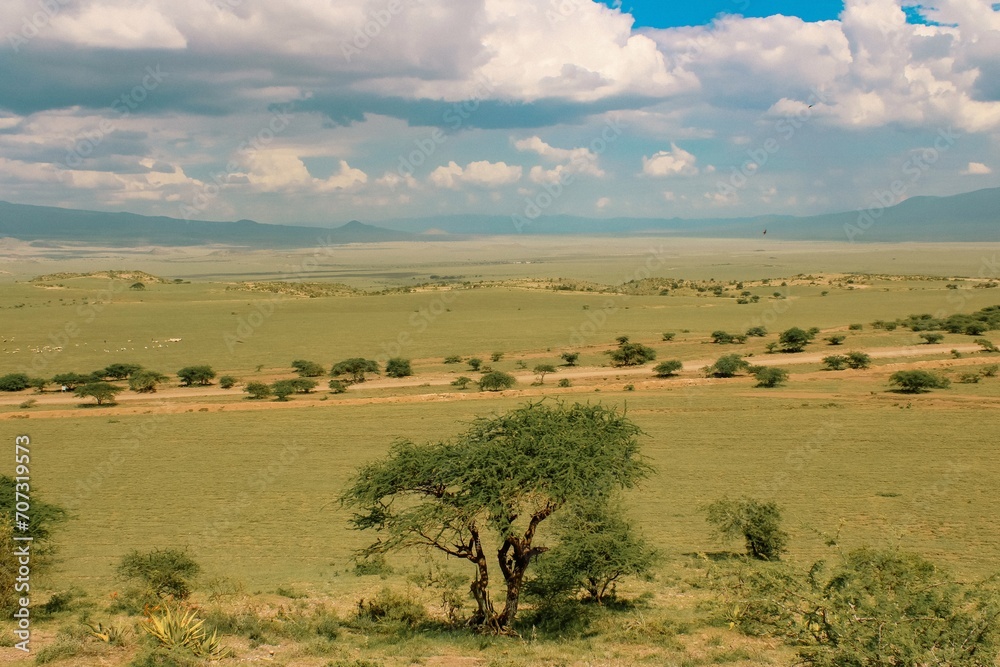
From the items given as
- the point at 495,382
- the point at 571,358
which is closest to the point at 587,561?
the point at 495,382

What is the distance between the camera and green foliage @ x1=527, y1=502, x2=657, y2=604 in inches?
649

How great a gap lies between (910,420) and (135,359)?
2328 inches

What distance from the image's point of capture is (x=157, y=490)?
2991 cm

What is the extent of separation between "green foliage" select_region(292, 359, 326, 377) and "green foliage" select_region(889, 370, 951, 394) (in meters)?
39.2

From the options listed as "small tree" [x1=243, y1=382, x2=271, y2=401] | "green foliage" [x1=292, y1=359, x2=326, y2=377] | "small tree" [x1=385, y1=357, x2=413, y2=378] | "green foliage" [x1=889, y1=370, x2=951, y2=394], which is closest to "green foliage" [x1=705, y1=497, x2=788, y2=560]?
"green foliage" [x1=889, y1=370, x2=951, y2=394]

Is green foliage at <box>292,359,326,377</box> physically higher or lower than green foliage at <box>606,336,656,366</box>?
lower

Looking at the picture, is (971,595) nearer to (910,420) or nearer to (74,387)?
(910,420)

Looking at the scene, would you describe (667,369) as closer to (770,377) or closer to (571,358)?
(770,377)

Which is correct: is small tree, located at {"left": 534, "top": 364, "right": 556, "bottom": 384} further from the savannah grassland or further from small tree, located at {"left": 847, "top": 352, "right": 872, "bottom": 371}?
small tree, located at {"left": 847, "top": 352, "right": 872, "bottom": 371}

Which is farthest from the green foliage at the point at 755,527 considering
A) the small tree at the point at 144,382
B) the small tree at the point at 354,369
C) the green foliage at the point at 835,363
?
the small tree at the point at 144,382

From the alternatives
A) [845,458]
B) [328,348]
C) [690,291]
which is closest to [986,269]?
[690,291]

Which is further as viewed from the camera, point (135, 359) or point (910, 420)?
point (135, 359)

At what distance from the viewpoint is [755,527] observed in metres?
21.3

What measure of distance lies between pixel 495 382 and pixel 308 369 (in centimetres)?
1671
